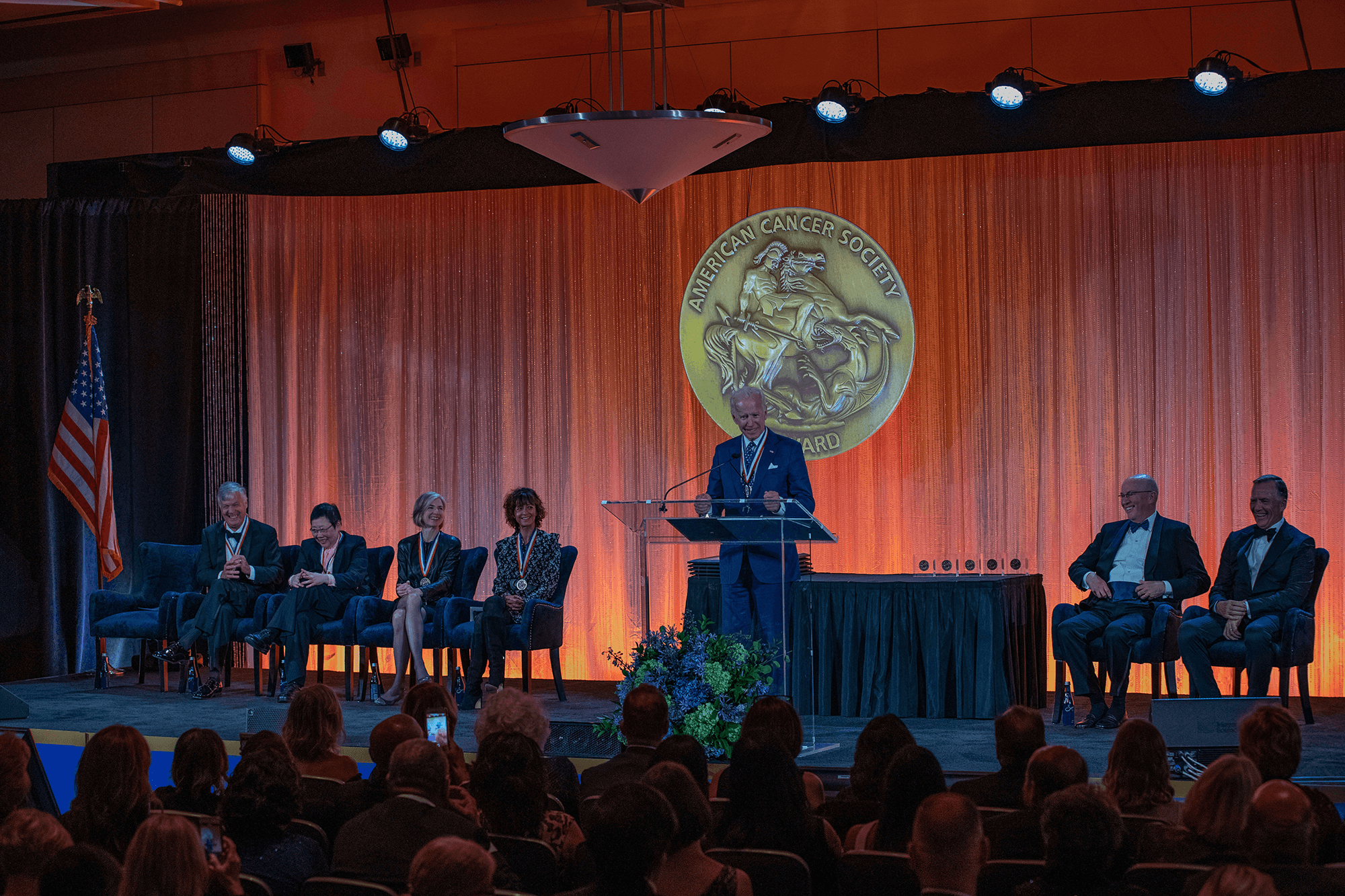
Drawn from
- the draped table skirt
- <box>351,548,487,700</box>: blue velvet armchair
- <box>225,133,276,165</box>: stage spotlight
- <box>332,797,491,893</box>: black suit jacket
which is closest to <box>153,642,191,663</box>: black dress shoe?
<box>351,548,487,700</box>: blue velvet armchair

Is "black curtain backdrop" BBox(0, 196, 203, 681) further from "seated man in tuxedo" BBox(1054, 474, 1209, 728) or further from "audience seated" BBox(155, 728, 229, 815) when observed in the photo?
"audience seated" BBox(155, 728, 229, 815)

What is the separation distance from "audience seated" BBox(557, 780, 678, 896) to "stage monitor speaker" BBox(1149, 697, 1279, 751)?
274cm

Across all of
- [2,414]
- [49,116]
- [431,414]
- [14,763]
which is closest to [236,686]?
[431,414]

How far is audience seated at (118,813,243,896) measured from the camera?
2.29 meters

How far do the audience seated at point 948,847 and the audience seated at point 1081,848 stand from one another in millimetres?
94

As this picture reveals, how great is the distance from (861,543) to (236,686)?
380 centimetres

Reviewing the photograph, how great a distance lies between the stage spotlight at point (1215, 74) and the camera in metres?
7.04

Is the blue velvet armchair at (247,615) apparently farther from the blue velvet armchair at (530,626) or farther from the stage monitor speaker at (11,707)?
the blue velvet armchair at (530,626)

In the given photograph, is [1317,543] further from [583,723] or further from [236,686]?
[236,686]

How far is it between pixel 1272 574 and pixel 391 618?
4425mm

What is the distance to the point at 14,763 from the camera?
316 cm

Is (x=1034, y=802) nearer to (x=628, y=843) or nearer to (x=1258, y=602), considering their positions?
(x=628, y=843)

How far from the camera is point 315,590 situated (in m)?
7.74

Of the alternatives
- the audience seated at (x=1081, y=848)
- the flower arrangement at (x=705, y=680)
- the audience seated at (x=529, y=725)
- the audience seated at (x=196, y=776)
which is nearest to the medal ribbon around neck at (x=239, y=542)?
the flower arrangement at (x=705, y=680)
